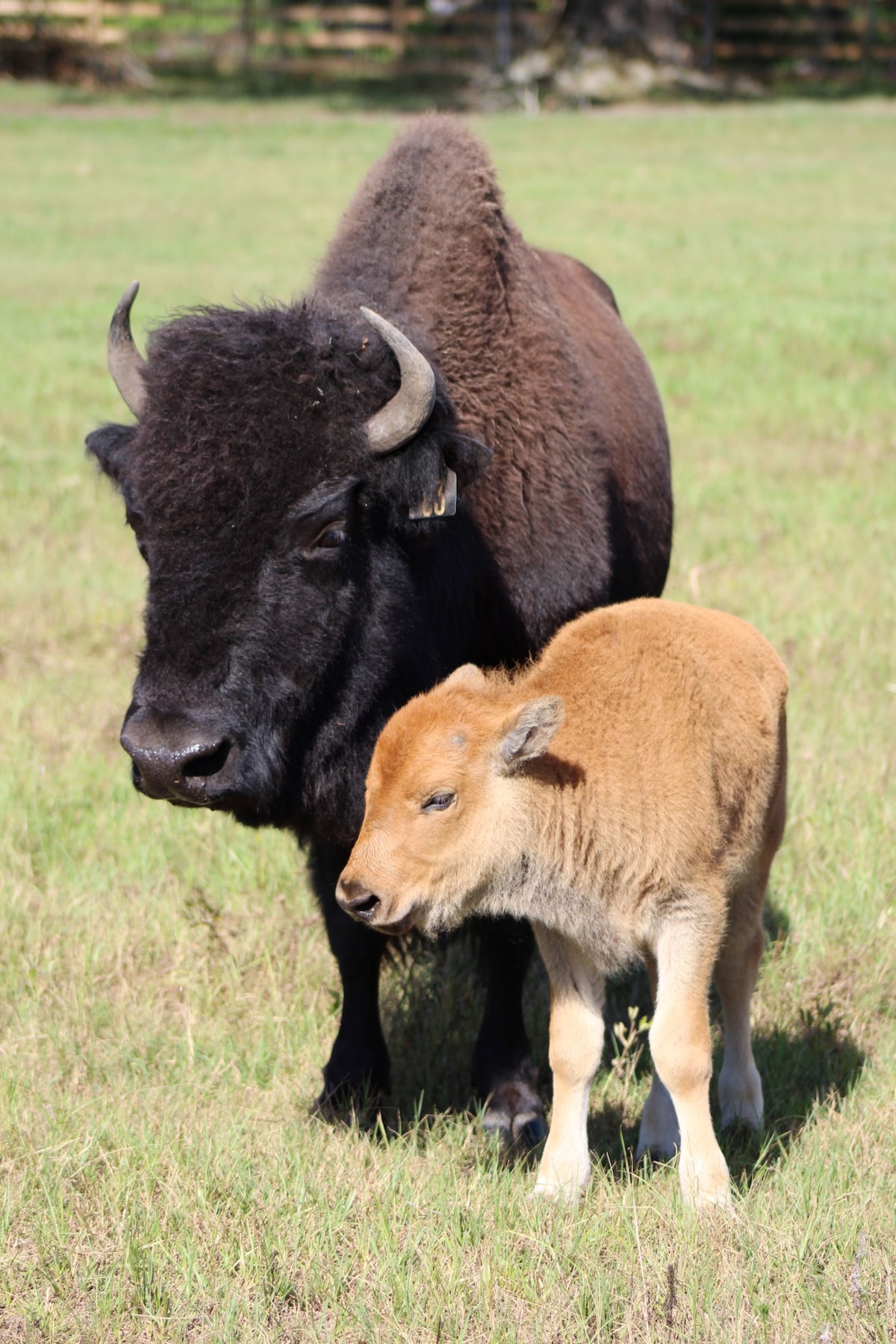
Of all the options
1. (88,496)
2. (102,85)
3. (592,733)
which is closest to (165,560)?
(592,733)

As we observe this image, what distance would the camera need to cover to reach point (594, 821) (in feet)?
11.8

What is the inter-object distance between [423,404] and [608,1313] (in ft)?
7.25

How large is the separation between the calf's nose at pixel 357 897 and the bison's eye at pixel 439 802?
0.73ft

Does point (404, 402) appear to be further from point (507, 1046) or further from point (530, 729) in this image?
point (507, 1046)

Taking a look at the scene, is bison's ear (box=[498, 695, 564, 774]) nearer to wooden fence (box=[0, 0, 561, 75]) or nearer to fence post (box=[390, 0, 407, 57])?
wooden fence (box=[0, 0, 561, 75])

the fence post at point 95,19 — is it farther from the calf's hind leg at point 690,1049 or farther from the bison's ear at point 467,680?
the calf's hind leg at point 690,1049

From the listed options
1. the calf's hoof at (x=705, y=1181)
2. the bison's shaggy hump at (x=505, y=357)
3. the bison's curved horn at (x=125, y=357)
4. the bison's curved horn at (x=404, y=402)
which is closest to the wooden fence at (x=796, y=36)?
the bison's shaggy hump at (x=505, y=357)

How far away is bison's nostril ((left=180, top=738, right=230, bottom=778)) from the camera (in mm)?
3600

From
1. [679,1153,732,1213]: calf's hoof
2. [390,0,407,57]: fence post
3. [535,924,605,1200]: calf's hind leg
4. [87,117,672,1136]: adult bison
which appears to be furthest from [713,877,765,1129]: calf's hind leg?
[390,0,407,57]: fence post

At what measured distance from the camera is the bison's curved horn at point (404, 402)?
4.00 meters

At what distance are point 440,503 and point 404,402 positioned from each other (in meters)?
0.29

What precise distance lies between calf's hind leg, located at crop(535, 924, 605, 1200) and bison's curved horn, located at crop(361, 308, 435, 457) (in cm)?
133

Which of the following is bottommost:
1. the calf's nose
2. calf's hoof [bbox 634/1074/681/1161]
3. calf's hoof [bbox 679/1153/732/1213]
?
calf's hoof [bbox 634/1074/681/1161]

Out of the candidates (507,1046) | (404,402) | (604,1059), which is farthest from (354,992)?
(404,402)
